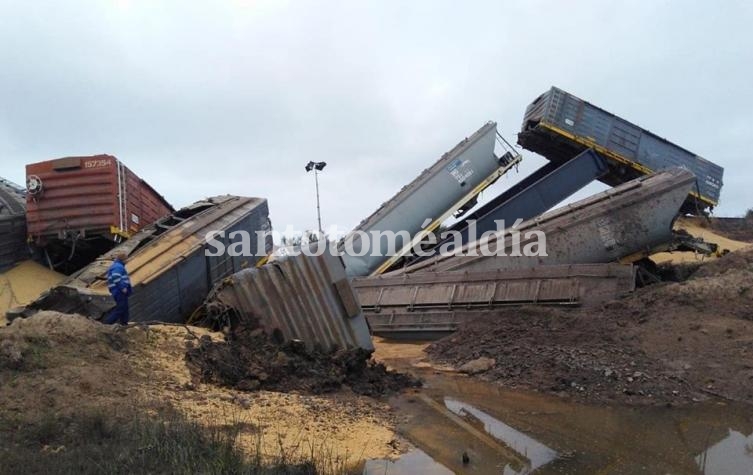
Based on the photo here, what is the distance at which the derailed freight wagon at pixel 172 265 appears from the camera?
7340 millimetres

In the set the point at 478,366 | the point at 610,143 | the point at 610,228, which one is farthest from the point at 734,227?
the point at 478,366

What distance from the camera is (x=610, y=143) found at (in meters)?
14.9

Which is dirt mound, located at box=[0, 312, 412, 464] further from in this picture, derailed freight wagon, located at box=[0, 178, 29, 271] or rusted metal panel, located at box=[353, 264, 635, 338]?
rusted metal panel, located at box=[353, 264, 635, 338]

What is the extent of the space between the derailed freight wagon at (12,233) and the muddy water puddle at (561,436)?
677cm

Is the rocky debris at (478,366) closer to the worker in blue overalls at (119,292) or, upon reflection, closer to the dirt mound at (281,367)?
the dirt mound at (281,367)

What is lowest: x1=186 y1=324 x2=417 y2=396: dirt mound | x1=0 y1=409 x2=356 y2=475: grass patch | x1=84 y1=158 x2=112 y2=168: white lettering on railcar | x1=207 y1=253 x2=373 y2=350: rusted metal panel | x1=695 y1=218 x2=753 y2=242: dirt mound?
x1=0 y1=409 x2=356 y2=475: grass patch

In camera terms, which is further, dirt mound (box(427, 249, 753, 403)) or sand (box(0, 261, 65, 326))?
sand (box(0, 261, 65, 326))

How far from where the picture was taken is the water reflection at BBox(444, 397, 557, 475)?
4.58 metres

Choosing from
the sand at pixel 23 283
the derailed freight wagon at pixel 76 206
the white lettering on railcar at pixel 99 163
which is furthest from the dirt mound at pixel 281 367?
the white lettering on railcar at pixel 99 163

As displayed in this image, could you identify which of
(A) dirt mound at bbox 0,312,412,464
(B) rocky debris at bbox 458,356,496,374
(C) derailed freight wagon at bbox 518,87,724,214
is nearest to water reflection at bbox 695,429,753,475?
(A) dirt mound at bbox 0,312,412,464

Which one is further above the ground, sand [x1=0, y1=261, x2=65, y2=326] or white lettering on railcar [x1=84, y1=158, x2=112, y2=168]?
white lettering on railcar [x1=84, y1=158, x2=112, y2=168]

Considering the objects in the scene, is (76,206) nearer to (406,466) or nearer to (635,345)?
(406,466)

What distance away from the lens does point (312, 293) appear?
747cm

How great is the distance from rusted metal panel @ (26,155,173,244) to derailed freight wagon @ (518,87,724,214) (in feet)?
32.7
